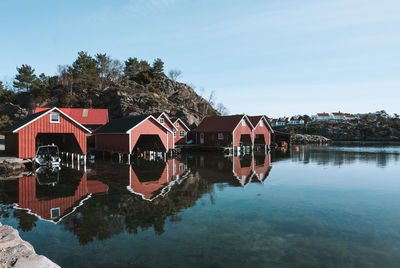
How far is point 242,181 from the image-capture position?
739 inches

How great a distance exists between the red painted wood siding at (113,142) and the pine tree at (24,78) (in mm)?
54370

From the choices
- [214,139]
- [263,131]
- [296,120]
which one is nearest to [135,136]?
[214,139]

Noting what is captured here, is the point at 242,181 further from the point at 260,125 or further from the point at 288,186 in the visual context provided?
the point at 260,125

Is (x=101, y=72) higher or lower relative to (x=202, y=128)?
higher

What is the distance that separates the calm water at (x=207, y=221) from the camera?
7531 millimetres

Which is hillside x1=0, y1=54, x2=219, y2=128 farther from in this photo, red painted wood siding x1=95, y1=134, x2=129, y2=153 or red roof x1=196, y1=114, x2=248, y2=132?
red painted wood siding x1=95, y1=134, x2=129, y2=153

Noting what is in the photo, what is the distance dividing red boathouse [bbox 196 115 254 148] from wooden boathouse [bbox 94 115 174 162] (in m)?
11.2

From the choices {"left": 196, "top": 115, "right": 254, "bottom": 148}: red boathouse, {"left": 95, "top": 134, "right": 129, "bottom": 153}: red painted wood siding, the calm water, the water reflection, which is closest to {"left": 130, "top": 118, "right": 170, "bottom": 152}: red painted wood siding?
{"left": 95, "top": 134, "right": 129, "bottom": 153}: red painted wood siding

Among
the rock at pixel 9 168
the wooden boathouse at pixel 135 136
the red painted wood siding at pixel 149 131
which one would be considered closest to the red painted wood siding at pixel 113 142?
the wooden boathouse at pixel 135 136

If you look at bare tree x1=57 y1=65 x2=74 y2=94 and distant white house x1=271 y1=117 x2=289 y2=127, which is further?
distant white house x1=271 y1=117 x2=289 y2=127

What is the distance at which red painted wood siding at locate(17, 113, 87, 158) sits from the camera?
79.2ft

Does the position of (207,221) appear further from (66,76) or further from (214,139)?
(66,76)

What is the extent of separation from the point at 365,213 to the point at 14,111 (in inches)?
3077

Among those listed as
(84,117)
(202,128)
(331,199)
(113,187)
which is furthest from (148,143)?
(331,199)
